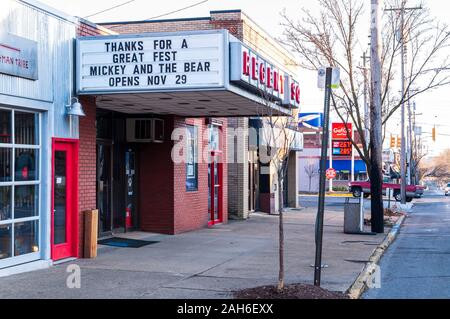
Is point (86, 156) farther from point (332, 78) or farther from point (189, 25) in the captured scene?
point (189, 25)

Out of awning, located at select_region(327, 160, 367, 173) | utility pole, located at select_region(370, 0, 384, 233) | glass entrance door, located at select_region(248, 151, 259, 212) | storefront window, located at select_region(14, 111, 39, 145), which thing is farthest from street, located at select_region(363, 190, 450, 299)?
awning, located at select_region(327, 160, 367, 173)

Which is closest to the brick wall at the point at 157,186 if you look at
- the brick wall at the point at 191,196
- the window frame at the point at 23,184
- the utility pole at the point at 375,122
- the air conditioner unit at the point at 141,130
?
the brick wall at the point at 191,196

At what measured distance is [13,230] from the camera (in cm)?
988

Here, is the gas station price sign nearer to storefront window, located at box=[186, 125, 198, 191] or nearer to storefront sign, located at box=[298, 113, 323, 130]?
storefront sign, located at box=[298, 113, 323, 130]

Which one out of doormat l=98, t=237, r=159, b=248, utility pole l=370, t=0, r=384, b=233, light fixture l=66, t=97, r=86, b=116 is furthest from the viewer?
utility pole l=370, t=0, r=384, b=233

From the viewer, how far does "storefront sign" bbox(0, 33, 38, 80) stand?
941 cm

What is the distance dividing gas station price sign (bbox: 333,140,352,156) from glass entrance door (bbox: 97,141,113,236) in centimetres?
4763

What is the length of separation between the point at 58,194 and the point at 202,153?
25.1 feet

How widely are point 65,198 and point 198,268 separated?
2853 mm

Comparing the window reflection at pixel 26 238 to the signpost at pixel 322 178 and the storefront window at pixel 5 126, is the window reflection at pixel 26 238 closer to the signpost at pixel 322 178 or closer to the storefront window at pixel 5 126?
the storefront window at pixel 5 126

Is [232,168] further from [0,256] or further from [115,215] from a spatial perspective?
[0,256]

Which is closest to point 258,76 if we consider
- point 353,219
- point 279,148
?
point 279,148
